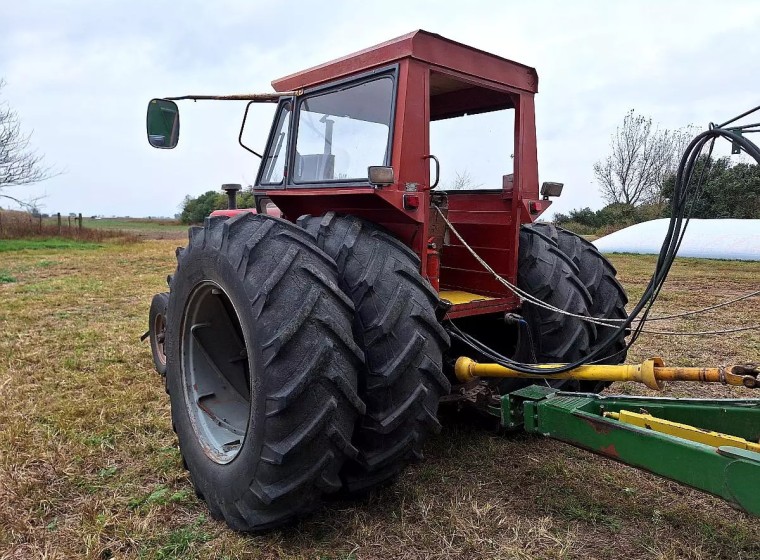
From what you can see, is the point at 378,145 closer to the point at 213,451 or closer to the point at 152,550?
A: the point at 213,451

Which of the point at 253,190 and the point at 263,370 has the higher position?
the point at 253,190

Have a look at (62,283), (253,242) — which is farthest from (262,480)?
(62,283)

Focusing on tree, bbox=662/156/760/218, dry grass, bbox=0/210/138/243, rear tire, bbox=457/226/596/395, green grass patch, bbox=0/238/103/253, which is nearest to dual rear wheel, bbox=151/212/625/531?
rear tire, bbox=457/226/596/395

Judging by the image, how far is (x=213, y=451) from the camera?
284 centimetres

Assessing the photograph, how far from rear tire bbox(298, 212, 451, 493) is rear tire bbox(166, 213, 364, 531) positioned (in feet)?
0.33

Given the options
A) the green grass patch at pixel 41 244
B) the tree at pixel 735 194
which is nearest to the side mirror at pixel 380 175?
the green grass patch at pixel 41 244

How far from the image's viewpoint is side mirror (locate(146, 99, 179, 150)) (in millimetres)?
3484

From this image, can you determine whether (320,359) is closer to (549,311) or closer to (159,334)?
(549,311)

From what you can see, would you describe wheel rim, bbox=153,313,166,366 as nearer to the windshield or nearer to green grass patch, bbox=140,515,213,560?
the windshield

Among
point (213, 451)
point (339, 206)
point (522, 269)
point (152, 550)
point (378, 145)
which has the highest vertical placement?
point (378, 145)

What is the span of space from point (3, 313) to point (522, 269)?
266 inches

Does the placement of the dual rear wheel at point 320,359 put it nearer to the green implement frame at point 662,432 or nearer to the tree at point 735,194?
the green implement frame at point 662,432

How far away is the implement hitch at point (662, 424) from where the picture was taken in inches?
77.5

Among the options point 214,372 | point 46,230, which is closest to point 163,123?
point 214,372
